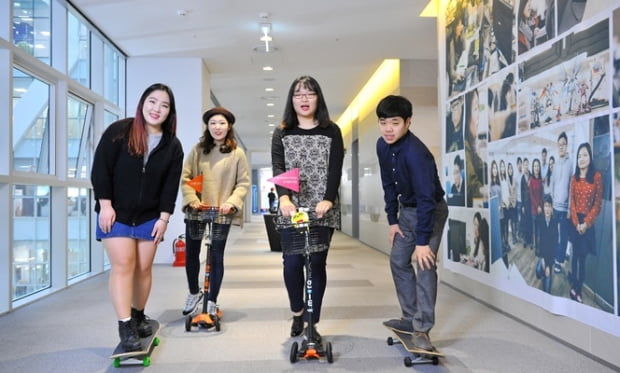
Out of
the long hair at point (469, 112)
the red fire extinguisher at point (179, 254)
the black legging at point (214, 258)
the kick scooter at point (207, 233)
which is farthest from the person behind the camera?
the red fire extinguisher at point (179, 254)

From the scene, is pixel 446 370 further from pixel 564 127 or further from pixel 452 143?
pixel 452 143

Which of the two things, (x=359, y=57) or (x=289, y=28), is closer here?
(x=289, y=28)

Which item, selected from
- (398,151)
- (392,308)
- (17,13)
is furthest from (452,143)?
(17,13)

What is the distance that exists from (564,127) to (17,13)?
4.47 m

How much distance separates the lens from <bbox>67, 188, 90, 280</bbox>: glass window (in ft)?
19.4

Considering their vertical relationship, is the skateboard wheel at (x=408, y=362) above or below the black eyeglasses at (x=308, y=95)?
below

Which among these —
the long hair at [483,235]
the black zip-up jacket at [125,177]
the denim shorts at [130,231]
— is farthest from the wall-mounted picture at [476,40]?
the denim shorts at [130,231]

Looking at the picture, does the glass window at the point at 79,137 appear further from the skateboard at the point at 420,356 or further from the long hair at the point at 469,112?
the skateboard at the point at 420,356

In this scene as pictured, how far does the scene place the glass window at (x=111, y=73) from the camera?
278 inches

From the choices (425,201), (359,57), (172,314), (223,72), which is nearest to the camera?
(425,201)

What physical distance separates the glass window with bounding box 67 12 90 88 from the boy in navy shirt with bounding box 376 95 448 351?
4249mm

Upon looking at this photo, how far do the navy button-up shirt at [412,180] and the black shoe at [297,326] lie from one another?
2.77 feet

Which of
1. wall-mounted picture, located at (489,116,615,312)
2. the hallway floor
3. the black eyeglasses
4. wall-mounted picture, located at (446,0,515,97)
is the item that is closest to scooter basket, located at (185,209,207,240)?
the hallway floor

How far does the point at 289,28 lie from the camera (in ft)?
20.9
